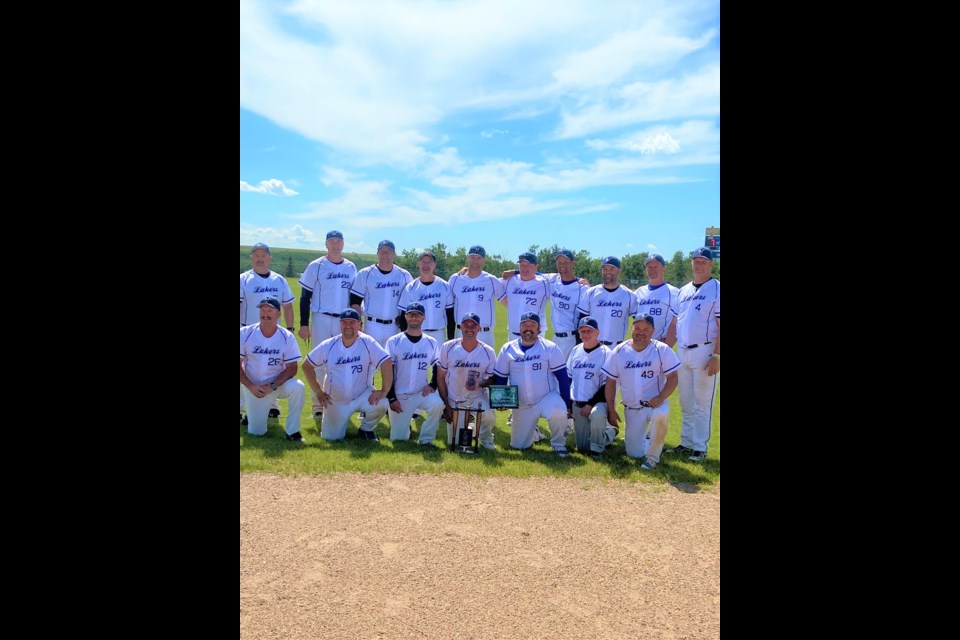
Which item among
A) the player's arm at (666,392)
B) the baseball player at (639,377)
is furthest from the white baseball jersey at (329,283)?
the player's arm at (666,392)

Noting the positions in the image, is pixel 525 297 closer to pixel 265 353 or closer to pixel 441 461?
pixel 441 461

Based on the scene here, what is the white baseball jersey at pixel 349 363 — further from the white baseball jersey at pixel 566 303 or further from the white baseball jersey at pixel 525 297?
the white baseball jersey at pixel 566 303

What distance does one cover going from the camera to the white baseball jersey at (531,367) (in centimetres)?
787

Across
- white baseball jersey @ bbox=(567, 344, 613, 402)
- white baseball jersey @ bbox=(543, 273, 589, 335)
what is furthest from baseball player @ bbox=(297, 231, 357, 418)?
white baseball jersey @ bbox=(567, 344, 613, 402)

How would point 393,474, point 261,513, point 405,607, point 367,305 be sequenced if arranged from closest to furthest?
point 405,607 → point 261,513 → point 393,474 → point 367,305

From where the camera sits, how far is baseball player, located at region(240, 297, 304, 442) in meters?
7.87

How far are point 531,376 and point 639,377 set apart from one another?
136 centimetres

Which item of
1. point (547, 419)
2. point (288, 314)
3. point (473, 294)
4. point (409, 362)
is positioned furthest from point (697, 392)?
point (288, 314)

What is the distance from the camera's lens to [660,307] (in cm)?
843

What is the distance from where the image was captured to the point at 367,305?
9.43 meters

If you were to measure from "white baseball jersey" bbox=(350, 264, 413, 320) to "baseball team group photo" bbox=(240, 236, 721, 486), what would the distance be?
0.02 meters
